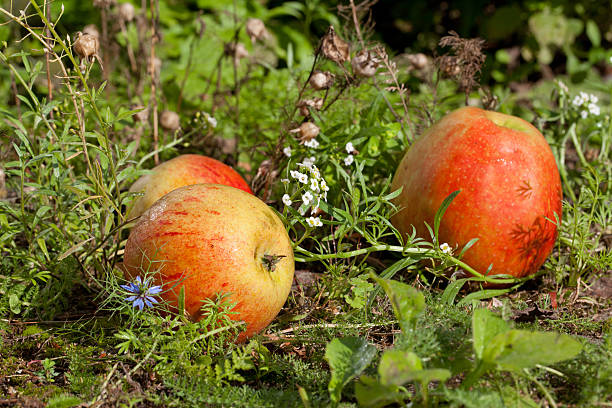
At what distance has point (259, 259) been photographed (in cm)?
186

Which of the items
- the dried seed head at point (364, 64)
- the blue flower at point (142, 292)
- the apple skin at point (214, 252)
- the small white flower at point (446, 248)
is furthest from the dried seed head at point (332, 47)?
the blue flower at point (142, 292)

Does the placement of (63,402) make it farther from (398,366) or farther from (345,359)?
(398,366)

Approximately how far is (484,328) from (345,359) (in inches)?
15.0

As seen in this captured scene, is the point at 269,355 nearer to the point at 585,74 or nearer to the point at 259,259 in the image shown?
the point at 259,259

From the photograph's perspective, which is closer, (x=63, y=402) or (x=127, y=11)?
(x=63, y=402)

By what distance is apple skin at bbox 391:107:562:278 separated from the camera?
2.12 m

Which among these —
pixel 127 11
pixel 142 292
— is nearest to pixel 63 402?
pixel 142 292

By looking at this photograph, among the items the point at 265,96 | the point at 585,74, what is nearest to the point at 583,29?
the point at 585,74

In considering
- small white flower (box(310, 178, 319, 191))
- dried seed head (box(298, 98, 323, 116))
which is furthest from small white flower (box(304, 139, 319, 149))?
small white flower (box(310, 178, 319, 191))

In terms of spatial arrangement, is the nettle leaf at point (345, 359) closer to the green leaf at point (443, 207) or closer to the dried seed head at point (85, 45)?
the green leaf at point (443, 207)

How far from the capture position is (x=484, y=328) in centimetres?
152

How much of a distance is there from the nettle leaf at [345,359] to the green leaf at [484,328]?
0.27 m

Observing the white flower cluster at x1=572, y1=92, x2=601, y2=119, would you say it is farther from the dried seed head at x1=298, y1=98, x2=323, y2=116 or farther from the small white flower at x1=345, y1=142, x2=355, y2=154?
the dried seed head at x1=298, y1=98, x2=323, y2=116

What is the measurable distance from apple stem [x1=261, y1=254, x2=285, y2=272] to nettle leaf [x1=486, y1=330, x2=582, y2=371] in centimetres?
71
